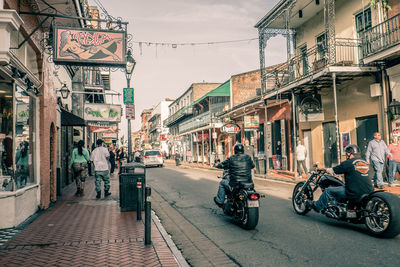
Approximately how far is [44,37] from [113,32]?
1950 millimetres

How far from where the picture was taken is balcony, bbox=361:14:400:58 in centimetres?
1163

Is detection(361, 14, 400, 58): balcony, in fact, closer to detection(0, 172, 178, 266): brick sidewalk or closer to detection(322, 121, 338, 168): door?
detection(322, 121, 338, 168): door

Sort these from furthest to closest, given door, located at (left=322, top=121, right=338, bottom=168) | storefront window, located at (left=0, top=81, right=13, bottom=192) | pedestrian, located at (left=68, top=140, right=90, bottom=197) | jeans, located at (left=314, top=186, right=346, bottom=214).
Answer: door, located at (left=322, top=121, right=338, bottom=168) → pedestrian, located at (left=68, top=140, right=90, bottom=197) → storefront window, located at (left=0, top=81, right=13, bottom=192) → jeans, located at (left=314, top=186, right=346, bottom=214)

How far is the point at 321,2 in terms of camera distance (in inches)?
637

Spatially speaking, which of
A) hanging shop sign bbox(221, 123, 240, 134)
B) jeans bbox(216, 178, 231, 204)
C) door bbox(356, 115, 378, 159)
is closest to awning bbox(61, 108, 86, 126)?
jeans bbox(216, 178, 231, 204)

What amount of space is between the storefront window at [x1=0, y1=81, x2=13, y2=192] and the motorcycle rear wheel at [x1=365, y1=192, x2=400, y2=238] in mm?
6654

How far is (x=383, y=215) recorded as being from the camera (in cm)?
530

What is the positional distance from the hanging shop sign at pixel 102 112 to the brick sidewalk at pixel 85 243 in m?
11.5

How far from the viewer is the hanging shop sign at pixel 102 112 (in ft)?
62.3

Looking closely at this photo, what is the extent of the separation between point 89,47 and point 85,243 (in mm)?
5028

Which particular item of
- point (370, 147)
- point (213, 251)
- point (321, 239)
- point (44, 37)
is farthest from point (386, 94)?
point (44, 37)

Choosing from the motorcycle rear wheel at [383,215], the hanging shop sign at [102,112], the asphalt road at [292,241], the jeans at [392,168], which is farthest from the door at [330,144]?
the hanging shop sign at [102,112]

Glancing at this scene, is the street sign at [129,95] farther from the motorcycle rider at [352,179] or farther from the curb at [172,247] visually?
the motorcycle rider at [352,179]

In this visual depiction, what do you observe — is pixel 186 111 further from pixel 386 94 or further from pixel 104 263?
pixel 104 263
